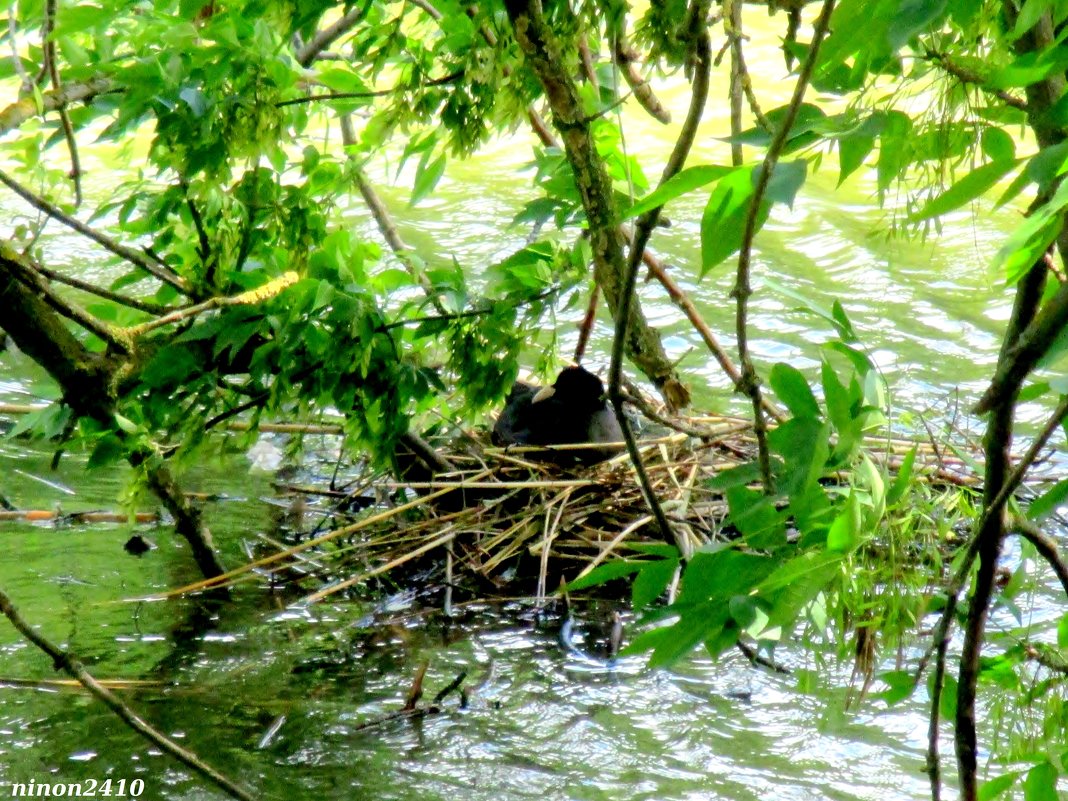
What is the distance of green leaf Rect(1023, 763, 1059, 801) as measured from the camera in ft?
2.74

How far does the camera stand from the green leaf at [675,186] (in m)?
0.57

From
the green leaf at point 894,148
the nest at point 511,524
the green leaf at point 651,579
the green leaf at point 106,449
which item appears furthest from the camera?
the nest at point 511,524

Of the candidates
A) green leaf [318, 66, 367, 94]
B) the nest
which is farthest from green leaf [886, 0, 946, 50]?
the nest

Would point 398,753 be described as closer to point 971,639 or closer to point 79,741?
point 79,741

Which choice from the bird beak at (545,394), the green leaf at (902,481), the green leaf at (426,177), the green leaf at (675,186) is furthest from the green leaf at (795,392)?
the bird beak at (545,394)

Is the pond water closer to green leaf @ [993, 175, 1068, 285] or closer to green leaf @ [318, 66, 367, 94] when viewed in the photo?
green leaf @ [993, 175, 1068, 285]

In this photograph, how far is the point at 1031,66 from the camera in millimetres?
609

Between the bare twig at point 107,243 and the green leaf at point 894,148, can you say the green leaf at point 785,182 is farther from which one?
the bare twig at point 107,243

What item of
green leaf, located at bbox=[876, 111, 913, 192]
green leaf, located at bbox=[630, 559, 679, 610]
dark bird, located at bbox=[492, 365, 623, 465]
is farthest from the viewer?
dark bird, located at bbox=[492, 365, 623, 465]

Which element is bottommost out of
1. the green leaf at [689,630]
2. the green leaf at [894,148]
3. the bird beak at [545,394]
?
the bird beak at [545,394]

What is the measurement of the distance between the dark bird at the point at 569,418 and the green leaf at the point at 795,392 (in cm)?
196

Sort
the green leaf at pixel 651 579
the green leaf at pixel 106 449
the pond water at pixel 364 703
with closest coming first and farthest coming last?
the green leaf at pixel 651 579 → the pond water at pixel 364 703 → the green leaf at pixel 106 449

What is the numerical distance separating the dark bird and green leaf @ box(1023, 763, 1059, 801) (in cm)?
207

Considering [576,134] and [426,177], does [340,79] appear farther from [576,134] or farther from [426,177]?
[576,134]
